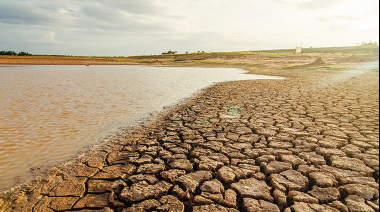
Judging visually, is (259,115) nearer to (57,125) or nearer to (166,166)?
(166,166)

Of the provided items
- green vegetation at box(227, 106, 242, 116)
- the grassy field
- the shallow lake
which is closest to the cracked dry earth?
the shallow lake

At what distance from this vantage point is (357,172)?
260 centimetres

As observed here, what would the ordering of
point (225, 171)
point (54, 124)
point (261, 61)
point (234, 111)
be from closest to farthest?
point (225, 171)
point (54, 124)
point (234, 111)
point (261, 61)

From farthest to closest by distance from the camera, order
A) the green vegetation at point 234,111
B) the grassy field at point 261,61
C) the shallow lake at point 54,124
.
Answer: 1. the grassy field at point 261,61
2. the green vegetation at point 234,111
3. the shallow lake at point 54,124

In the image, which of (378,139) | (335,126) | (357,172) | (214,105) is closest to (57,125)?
(214,105)

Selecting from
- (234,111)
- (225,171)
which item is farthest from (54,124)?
(234,111)

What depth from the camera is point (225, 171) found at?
8.78 feet

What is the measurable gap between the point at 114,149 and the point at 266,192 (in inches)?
93.3

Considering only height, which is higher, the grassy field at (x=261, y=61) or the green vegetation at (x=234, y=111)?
the grassy field at (x=261, y=61)

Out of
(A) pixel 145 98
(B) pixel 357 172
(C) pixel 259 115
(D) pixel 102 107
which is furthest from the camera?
(A) pixel 145 98

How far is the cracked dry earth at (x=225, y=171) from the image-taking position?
7.05ft

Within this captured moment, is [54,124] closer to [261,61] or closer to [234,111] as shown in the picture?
[234,111]

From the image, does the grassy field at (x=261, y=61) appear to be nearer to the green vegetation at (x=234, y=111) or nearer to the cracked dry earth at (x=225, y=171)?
the green vegetation at (x=234, y=111)

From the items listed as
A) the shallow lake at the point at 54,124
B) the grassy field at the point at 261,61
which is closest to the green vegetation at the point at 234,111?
the shallow lake at the point at 54,124
